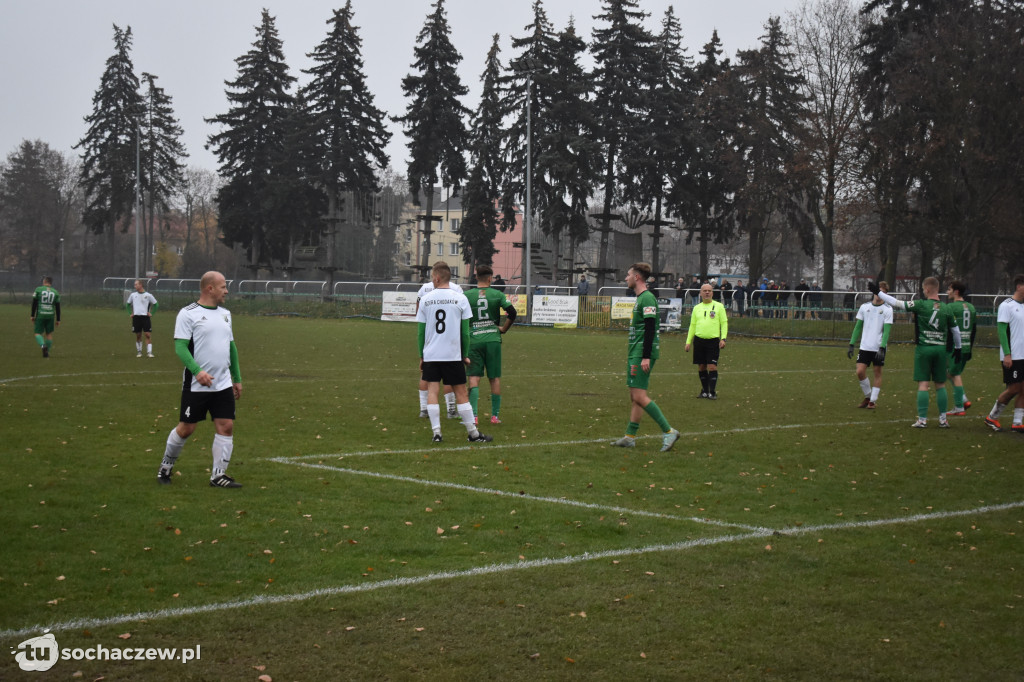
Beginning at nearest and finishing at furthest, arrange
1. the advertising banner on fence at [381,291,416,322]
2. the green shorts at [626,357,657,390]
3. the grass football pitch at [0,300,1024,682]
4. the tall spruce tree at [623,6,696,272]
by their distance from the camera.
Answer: the grass football pitch at [0,300,1024,682] < the green shorts at [626,357,657,390] < the advertising banner on fence at [381,291,416,322] < the tall spruce tree at [623,6,696,272]

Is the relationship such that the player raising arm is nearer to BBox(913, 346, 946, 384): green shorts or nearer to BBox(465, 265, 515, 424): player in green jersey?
BBox(913, 346, 946, 384): green shorts

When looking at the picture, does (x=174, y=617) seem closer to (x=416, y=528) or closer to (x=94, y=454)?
(x=416, y=528)

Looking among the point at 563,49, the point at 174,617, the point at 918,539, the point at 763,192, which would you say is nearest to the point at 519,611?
the point at 174,617

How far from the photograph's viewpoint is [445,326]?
11500mm

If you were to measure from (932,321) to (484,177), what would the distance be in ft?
165

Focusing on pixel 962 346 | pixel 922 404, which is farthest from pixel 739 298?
pixel 922 404

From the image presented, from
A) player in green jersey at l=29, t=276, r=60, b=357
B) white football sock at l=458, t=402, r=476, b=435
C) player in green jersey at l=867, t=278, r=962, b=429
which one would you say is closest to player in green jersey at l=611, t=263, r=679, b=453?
white football sock at l=458, t=402, r=476, b=435

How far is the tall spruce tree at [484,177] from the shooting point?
60781mm

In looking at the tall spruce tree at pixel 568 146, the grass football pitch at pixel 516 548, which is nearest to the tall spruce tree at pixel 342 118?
the tall spruce tree at pixel 568 146

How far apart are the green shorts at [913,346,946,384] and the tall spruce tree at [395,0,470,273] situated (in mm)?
48686

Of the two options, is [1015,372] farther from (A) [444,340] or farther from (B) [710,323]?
(A) [444,340]

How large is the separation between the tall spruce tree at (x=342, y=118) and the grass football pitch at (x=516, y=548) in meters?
50.5

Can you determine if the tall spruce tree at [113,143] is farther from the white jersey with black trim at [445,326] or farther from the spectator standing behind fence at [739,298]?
the white jersey with black trim at [445,326]

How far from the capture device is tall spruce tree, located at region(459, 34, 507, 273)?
60781 millimetres
